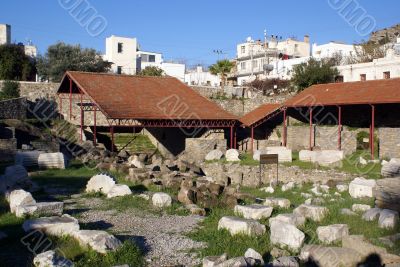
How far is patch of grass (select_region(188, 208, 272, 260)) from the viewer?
8000 millimetres

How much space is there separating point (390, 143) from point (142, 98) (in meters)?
14.0

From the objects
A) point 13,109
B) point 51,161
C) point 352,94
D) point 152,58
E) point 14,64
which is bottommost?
point 51,161

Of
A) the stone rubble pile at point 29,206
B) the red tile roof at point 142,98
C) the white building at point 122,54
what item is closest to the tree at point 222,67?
the white building at point 122,54

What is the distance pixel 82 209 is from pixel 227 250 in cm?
458

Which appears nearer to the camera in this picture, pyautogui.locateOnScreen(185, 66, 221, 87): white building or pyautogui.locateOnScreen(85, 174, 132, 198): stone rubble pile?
pyautogui.locateOnScreen(85, 174, 132, 198): stone rubble pile

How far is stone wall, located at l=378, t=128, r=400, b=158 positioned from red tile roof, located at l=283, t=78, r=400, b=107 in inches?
66.6

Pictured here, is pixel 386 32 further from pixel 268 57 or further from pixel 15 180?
pixel 15 180

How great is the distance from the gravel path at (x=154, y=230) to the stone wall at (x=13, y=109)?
689 inches

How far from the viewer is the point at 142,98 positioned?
27812mm

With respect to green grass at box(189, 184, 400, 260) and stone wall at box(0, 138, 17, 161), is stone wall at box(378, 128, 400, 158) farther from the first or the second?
stone wall at box(0, 138, 17, 161)

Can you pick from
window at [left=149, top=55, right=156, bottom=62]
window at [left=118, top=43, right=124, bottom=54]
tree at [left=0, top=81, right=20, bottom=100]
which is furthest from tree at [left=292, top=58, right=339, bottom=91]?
window at [left=149, top=55, right=156, bottom=62]

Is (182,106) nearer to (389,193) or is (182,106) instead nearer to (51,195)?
(51,195)

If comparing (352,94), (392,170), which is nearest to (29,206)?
(392,170)

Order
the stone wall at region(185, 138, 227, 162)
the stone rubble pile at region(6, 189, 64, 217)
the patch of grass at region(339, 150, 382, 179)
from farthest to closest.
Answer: the stone wall at region(185, 138, 227, 162) < the patch of grass at region(339, 150, 382, 179) < the stone rubble pile at region(6, 189, 64, 217)
